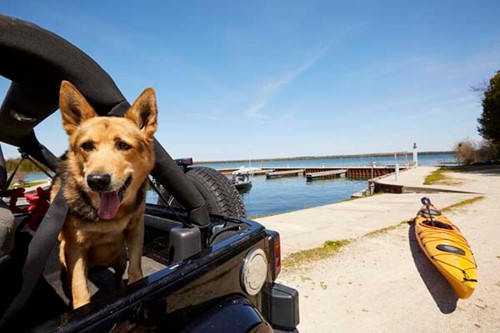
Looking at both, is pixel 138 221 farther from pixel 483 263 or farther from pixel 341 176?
pixel 341 176

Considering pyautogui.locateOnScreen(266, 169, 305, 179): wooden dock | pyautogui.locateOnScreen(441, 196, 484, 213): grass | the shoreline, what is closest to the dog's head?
the shoreline

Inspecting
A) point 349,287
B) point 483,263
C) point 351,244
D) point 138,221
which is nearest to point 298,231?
point 351,244

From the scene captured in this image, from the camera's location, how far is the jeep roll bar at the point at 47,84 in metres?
1.23

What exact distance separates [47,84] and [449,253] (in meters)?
5.51

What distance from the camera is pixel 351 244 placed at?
6488 mm

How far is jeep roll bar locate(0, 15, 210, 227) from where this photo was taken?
4.03ft

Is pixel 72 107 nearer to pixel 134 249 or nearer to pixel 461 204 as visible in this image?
pixel 134 249

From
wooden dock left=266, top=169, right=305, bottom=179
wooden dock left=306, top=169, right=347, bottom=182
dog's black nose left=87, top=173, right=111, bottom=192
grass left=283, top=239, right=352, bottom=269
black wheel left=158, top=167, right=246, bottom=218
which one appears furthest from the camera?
wooden dock left=266, top=169, right=305, bottom=179

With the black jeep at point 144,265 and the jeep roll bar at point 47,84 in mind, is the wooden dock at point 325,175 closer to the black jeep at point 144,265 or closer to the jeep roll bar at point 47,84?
the black jeep at point 144,265

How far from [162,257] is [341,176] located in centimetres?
5380

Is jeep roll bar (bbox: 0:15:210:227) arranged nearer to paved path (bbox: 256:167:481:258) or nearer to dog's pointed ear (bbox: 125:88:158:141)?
dog's pointed ear (bbox: 125:88:158:141)

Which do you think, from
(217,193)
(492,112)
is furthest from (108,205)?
(492,112)

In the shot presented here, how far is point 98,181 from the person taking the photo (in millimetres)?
1600

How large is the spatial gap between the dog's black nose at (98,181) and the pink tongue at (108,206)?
0.30ft
